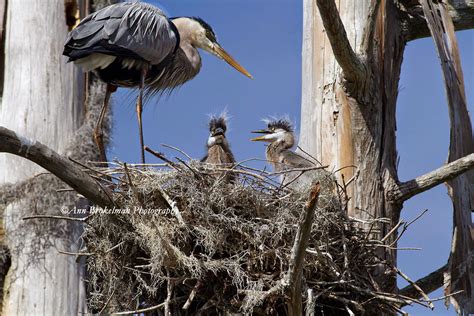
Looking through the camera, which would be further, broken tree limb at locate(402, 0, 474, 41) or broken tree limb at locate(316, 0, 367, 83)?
broken tree limb at locate(402, 0, 474, 41)

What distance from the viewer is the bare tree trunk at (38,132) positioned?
704 cm

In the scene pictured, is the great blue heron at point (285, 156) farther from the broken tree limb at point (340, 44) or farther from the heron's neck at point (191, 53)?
the heron's neck at point (191, 53)

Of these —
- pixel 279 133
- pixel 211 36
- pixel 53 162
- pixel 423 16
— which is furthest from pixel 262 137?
pixel 53 162

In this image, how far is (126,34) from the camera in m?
7.23

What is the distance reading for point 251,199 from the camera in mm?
5617

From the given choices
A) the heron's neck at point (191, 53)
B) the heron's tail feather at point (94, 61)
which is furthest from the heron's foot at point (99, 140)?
the heron's neck at point (191, 53)

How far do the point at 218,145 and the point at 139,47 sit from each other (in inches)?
34.8

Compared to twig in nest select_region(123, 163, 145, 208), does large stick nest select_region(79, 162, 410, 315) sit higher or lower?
lower

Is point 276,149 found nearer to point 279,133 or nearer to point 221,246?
point 279,133

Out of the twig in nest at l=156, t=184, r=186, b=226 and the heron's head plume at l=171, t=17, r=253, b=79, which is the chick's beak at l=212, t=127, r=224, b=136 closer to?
the heron's head plume at l=171, t=17, r=253, b=79

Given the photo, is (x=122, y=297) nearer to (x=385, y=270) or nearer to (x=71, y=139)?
(x=385, y=270)

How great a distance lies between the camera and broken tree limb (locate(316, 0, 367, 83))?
531 centimetres

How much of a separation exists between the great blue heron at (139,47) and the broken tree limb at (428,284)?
2.21 metres

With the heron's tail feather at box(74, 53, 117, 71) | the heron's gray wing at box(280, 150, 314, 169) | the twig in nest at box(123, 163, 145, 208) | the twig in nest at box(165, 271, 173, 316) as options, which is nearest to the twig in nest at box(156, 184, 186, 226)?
the twig in nest at box(123, 163, 145, 208)
